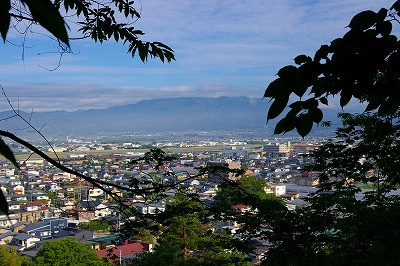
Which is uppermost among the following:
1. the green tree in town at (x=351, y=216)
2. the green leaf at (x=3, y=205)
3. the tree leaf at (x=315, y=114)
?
the tree leaf at (x=315, y=114)

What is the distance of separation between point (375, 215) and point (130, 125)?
136 meters

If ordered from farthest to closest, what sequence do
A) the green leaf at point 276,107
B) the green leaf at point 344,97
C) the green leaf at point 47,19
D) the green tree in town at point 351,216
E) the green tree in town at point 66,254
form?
1. the green tree in town at point 66,254
2. the green tree in town at point 351,216
3. the green leaf at point 344,97
4. the green leaf at point 276,107
5. the green leaf at point 47,19

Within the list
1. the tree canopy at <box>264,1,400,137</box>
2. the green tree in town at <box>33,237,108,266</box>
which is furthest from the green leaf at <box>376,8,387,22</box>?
the green tree in town at <box>33,237,108,266</box>

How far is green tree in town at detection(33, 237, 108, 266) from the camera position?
437 inches

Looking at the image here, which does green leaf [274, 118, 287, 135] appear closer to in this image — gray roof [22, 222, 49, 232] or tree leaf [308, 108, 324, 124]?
tree leaf [308, 108, 324, 124]

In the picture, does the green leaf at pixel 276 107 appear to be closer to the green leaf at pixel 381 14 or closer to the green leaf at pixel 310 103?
the green leaf at pixel 310 103

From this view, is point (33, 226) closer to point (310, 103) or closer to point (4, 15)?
point (310, 103)

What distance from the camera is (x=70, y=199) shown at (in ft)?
72.3

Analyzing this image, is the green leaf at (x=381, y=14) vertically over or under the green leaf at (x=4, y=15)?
over

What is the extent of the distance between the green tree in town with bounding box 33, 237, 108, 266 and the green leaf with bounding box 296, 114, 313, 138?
11.3 metres

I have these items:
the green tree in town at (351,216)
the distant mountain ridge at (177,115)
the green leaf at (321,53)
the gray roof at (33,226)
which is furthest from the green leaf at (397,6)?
the distant mountain ridge at (177,115)

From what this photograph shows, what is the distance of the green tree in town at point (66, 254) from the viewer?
11.1 metres

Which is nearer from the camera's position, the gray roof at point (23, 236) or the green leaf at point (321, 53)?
the green leaf at point (321, 53)

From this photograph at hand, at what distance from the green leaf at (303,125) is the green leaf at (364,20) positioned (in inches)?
6.3
